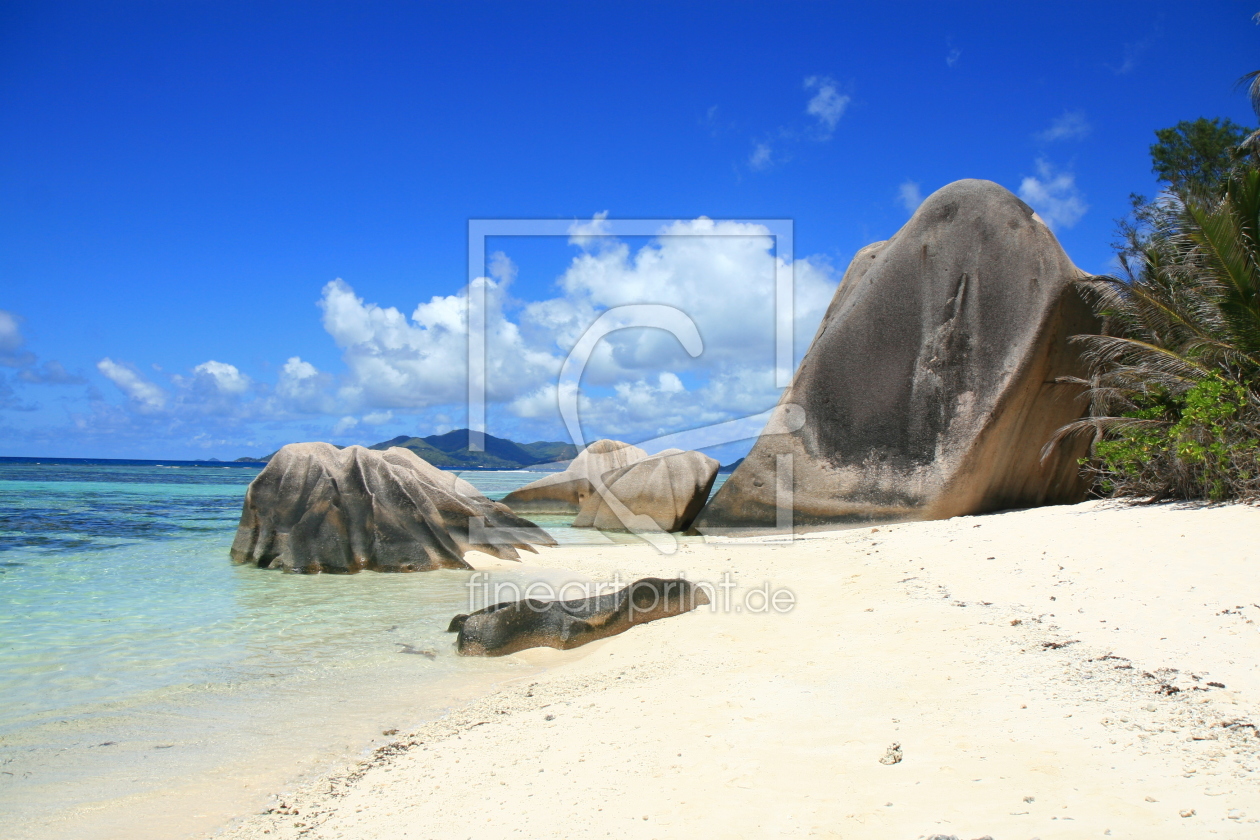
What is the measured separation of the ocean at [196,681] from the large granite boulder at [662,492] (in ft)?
14.9

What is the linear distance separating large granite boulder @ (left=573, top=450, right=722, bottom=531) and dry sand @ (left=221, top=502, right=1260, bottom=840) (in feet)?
24.6

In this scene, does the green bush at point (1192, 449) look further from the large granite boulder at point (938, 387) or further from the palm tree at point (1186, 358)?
the large granite boulder at point (938, 387)

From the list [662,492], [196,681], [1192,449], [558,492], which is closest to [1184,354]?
[1192,449]

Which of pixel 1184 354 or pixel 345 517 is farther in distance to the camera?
pixel 345 517

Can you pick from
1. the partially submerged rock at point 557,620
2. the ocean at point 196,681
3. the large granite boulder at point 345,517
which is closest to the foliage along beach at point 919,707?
the partially submerged rock at point 557,620

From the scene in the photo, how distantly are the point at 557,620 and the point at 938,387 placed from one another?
665 centimetres

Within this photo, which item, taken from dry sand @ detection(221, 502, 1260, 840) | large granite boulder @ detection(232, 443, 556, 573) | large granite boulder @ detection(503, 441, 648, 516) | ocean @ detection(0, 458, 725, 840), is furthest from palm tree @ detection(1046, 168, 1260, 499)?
large granite boulder @ detection(503, 441, 648, 516)

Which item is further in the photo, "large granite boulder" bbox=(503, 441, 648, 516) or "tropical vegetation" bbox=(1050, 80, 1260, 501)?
"large granite boulder" bbox=(503, 441, 648, 516)

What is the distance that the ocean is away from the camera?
3.27 metres

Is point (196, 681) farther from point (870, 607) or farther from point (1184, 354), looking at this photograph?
point (1184, 354)

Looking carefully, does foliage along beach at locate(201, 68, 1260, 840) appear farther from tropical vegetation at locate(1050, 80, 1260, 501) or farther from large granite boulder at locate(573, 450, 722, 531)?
large granite boulder at locate(573, 450, 722, 531)

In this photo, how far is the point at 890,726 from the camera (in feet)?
10.2

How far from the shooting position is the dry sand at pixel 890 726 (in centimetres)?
242

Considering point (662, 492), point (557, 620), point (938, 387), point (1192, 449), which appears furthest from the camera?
point (662, 492)
